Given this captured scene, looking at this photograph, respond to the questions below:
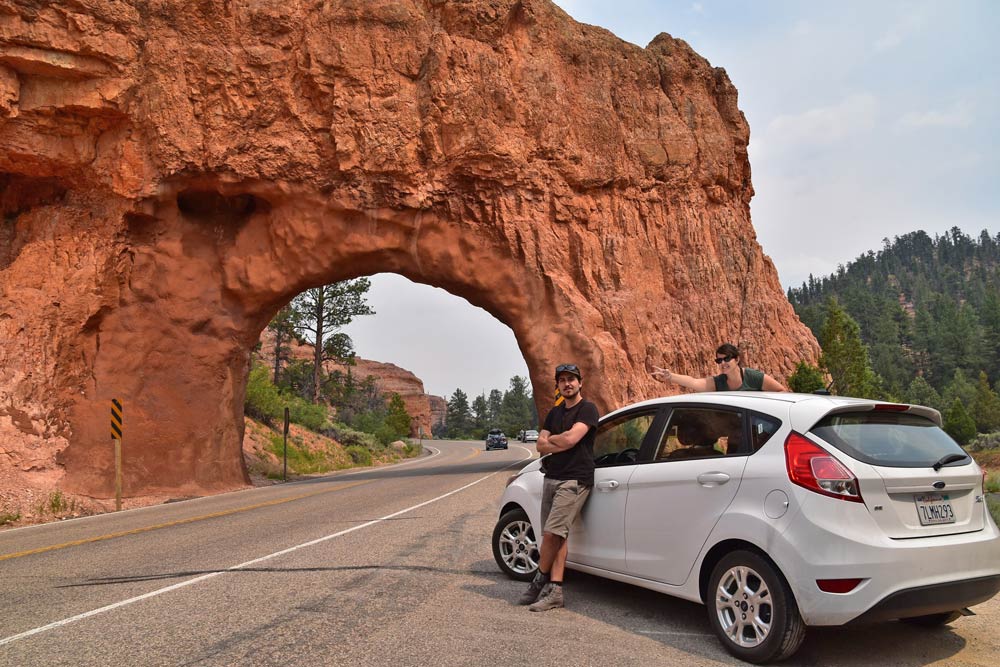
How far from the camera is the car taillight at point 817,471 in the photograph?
160 inches

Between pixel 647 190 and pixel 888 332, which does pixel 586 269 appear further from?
pixel 888 332

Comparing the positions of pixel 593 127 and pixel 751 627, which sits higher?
pixel 593 127

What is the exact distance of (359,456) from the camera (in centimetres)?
3712

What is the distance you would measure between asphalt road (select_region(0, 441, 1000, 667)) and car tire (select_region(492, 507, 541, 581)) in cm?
16

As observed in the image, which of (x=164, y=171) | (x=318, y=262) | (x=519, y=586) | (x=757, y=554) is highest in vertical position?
(x=164, y=171)

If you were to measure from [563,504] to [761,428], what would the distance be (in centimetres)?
173

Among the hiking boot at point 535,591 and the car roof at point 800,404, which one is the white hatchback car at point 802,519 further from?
the hiking boot at point 535,591

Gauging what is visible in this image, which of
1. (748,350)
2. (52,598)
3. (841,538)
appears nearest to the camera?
(841,538)

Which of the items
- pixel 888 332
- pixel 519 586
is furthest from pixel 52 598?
pixel 888 332

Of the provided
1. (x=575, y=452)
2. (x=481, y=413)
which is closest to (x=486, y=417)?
(x=481, y=413)

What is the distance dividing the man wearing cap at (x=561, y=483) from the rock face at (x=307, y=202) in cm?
Result: 1537

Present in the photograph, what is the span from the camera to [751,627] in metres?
4.29

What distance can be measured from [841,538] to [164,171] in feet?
65.8

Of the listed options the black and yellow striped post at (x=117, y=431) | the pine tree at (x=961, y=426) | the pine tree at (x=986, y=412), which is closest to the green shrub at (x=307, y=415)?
the black and yellow striped post at (x=117, y=431)
